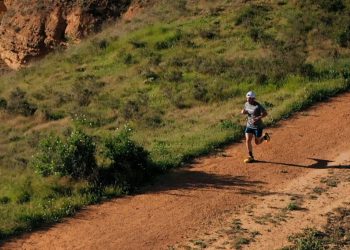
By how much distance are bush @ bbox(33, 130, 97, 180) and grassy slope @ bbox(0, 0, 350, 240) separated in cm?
21

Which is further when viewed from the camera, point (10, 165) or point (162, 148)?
point (10, 165)

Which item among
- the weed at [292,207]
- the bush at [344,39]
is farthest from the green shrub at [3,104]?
the weed at [292,207]

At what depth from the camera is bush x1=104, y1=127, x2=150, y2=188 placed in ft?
33.6

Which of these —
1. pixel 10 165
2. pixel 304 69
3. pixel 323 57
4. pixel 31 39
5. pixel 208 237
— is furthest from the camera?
pixel 31 39

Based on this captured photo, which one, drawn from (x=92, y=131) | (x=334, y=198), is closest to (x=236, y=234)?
(x=334, y=198)

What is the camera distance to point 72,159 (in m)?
10.1

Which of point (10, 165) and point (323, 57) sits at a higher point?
point (323, 57)

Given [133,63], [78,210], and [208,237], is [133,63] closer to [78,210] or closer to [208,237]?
[78,210]

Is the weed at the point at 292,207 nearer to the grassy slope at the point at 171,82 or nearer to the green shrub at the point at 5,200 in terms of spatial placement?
the grassy slope at the point at 171,82

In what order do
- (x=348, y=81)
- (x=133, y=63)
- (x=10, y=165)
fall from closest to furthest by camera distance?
(x=10, y=165) → (x=348, y=81) → (x=133, y=63)

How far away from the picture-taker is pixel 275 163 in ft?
35.8

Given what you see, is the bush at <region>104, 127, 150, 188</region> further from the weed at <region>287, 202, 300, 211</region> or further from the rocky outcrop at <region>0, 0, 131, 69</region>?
the rocky outcrop at <region>0, 0, 131, 69</region>

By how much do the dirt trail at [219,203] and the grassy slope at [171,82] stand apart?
601mm

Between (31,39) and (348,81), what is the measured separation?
2023 centimetres
